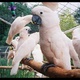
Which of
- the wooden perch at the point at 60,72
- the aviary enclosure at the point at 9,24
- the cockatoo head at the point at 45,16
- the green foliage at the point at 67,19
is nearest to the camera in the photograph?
the wooden perch at the point at 60,72

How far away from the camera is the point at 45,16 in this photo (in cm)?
111

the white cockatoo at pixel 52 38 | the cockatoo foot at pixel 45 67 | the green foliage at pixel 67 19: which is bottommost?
the cockatoo foot at pixel 45 67

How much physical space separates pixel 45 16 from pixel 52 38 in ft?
0.33

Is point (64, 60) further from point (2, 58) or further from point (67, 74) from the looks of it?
point (2, 58)

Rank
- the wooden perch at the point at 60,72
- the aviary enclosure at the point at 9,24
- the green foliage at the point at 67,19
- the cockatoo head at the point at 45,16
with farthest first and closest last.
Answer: the green foliage at the point at 67,19 → the aviary enclosure at the point at 9,24 → the cockatoo head at the point at 45,16 → the wooden perch at the point at 60,72

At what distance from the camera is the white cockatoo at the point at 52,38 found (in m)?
1.11

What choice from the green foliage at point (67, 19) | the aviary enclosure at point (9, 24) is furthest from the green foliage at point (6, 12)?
the green foliage at point (67, 19)

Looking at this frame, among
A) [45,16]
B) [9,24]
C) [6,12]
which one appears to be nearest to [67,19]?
[6,12]

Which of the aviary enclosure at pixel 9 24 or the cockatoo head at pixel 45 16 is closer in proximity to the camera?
the cockatoo head at pixel 45 16

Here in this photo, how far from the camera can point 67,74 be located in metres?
0.93

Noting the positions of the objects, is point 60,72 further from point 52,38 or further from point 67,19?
point 67,19

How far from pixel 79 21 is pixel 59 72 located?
1004 millimetres

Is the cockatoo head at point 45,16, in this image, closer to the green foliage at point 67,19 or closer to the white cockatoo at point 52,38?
the white cockatoo at point 52,38

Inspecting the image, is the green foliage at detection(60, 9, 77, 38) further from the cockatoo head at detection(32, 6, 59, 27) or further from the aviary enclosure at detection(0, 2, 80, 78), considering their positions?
the cockatoo head at detection(32, 6, 59, 27)
